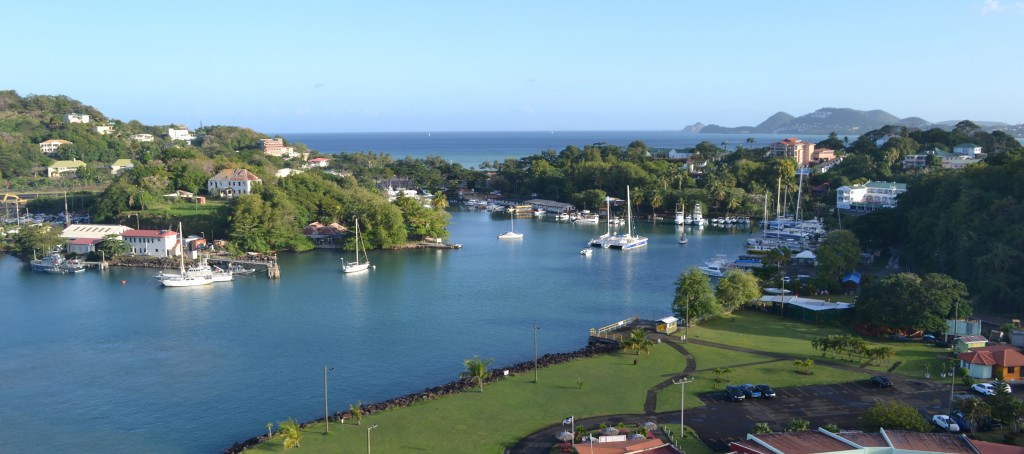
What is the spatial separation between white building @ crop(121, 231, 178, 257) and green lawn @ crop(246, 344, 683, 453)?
3206 centimetres

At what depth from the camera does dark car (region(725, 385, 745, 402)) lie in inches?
853

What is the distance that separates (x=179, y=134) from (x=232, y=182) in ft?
204

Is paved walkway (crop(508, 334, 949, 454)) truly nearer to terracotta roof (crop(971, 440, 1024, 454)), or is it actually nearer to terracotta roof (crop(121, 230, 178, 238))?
terracotta roof (crop(971, 440, 1024, 454))

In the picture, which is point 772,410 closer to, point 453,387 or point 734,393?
point 734,393

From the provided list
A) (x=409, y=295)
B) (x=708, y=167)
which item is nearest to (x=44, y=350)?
(x=409, y=295)

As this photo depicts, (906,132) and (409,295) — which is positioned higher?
(906,132)

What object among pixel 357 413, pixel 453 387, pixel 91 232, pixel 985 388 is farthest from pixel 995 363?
pixel 91 232

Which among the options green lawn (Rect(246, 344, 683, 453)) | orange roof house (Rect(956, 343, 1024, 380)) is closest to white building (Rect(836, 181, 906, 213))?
orange roof house (Rect(956, 343, 1024, 380))

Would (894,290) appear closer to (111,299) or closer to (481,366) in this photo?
(481,366)

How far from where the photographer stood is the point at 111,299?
124 feet

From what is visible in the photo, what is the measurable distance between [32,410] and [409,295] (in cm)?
1874

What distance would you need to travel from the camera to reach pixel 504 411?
21281mm

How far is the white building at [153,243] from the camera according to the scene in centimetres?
4872

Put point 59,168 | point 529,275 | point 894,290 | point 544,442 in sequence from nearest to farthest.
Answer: point 544,442 → point 894,290 → point 529,275 → point 59,168
